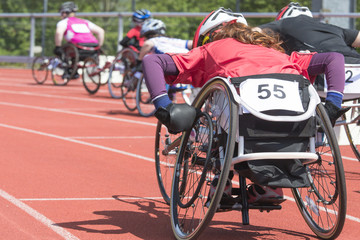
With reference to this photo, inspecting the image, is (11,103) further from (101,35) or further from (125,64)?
(101,35)

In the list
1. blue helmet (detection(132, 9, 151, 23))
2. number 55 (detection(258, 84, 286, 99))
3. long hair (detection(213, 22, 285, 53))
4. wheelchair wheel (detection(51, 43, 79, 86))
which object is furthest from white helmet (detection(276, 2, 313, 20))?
wheelchair wheel (detection(51, 43, 79, 86))

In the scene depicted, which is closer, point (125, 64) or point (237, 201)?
point (237, 201)

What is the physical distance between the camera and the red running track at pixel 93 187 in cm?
564

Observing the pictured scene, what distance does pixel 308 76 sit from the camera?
5336 millimetres

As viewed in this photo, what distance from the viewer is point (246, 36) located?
17.2ft

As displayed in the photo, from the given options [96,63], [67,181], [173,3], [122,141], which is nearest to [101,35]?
[96,63]

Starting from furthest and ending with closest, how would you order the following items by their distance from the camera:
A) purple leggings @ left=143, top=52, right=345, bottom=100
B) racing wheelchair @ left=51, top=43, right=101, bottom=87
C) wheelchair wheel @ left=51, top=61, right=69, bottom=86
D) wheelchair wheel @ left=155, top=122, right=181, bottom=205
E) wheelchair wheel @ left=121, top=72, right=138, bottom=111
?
1. wheelchair wheel @ left=51, top=61, right=69, bottom=86
2. racing wheelchair @ left=51, top=43, right=101, bottom=87
3. wheelchair wheel @ left=121, top=72, right=138, bottom=111
4. wheelchair wheel @ left=155, top=122, right=181, bottom=205
5. purple leggings @ left=143, top=52, right=345, bottom=100

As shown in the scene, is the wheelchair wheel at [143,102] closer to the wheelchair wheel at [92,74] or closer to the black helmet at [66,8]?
the wheelchair wheel at [92,74]

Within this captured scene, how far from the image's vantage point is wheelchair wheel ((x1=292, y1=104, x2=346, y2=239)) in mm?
4824

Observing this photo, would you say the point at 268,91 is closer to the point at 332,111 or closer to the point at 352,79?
the point at 332,111

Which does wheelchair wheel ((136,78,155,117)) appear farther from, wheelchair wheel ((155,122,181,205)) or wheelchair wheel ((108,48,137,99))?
wheelchair wheel ((155,122,181,205))

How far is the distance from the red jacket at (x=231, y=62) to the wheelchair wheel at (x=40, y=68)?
16.3 m

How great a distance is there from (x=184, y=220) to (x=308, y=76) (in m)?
1.24

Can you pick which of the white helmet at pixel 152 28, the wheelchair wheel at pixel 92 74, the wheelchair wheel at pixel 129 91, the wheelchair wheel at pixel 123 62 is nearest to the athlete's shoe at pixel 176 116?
the white helmet at pixel 152 28
